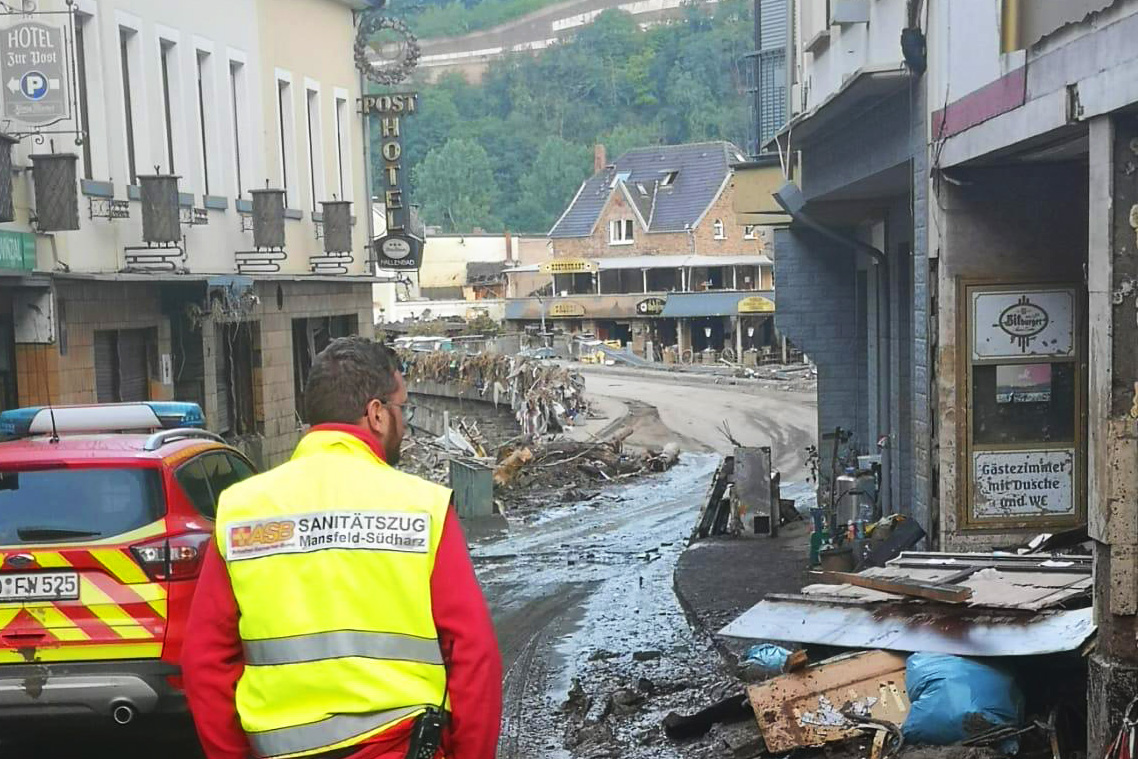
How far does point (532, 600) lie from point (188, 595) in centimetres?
626

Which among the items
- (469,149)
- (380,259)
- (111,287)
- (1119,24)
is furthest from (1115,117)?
(469,149)

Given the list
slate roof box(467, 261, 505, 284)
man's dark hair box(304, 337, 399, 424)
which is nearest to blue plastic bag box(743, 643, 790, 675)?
man's dark hair box(304, 337, 399, 424)

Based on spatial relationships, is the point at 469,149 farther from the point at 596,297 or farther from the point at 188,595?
the point at 188,595

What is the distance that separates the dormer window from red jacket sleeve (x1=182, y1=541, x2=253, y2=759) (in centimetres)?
6834

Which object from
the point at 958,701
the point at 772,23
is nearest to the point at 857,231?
the point at 772,23

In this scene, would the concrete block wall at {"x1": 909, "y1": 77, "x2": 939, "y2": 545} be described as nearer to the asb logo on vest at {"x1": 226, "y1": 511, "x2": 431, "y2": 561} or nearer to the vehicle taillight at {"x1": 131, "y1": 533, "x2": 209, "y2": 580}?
the vehicle taillight at {"x1": 131, "y1": 533, "x2": 209, "y2": 580}

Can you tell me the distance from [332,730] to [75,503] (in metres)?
4.24

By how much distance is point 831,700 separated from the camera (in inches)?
265

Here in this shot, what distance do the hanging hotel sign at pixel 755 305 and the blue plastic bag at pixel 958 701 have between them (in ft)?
181

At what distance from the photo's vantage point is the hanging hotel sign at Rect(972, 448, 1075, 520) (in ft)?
30.1

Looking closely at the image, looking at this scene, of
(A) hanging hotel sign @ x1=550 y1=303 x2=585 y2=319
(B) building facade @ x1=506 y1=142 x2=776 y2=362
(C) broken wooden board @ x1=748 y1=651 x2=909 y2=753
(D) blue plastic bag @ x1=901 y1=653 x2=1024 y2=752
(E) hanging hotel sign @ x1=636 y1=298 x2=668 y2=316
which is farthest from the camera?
(A) hanging hotel sign @ x1=550 y1=303 x2=585 y2=319

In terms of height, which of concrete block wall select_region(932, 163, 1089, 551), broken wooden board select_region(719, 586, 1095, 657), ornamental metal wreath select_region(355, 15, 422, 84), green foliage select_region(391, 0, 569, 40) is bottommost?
broken wooden board select_region(719, 586, 1095, 657)

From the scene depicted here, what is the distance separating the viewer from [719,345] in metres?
64.9

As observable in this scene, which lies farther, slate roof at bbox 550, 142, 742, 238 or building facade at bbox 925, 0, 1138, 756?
slate roof at bbox 550, 142, 742, 238
